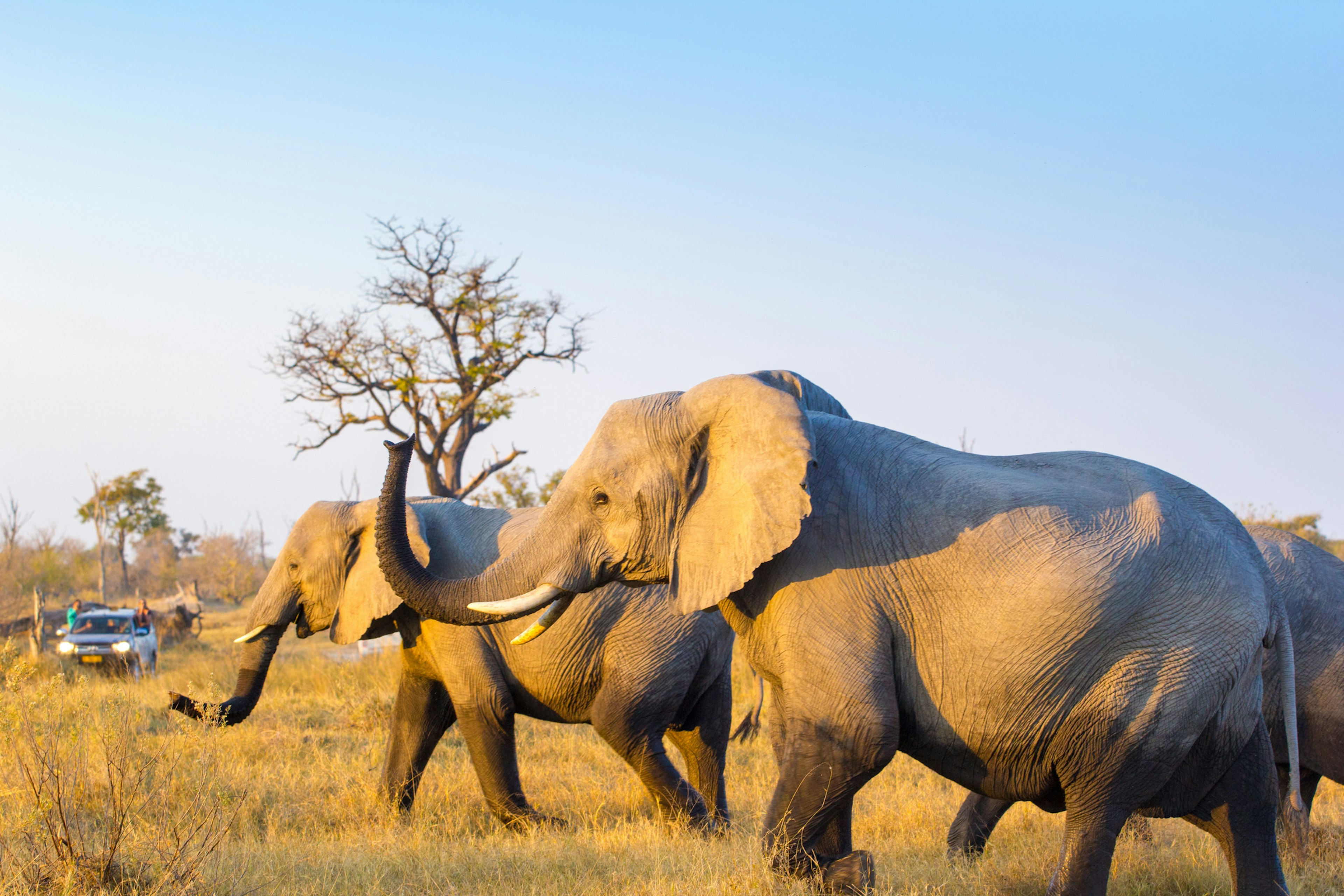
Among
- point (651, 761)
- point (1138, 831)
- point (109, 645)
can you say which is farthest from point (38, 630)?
point (1138, 831)

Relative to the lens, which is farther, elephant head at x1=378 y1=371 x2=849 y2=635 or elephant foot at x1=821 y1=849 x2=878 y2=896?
elephant foot at x1=821 y1=849 x2=878 y2=896

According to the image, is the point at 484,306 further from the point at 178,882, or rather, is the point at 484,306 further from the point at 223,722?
the point at 178,882

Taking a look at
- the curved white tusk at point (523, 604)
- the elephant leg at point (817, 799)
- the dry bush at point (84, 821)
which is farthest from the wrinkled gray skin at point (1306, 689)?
the dry bush at point (84, 821)

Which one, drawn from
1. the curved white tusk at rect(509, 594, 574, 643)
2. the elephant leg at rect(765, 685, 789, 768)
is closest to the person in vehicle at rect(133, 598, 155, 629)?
the elephant leg at rect(765, 685, 789, 768)

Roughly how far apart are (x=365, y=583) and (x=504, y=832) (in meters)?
1.87

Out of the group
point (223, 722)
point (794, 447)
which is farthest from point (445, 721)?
point (794, 447)

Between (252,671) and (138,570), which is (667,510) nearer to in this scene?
(252,671)

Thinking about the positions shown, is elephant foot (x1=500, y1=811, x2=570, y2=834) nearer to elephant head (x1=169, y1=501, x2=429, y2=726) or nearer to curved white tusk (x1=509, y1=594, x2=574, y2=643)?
elephant head (x1=169, y1=501, x2=429, y2=726)

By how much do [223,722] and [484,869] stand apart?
2.26 m

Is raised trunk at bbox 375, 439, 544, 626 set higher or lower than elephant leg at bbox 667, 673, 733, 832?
higher

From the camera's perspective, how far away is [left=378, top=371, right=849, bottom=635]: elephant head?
13.5 feet

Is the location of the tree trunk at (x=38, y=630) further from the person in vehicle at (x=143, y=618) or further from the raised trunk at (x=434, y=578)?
the raised trunk at (x=434, y=578)

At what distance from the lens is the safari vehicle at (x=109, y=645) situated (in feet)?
61.6

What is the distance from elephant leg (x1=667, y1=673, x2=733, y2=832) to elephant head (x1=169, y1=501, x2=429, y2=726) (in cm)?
213
